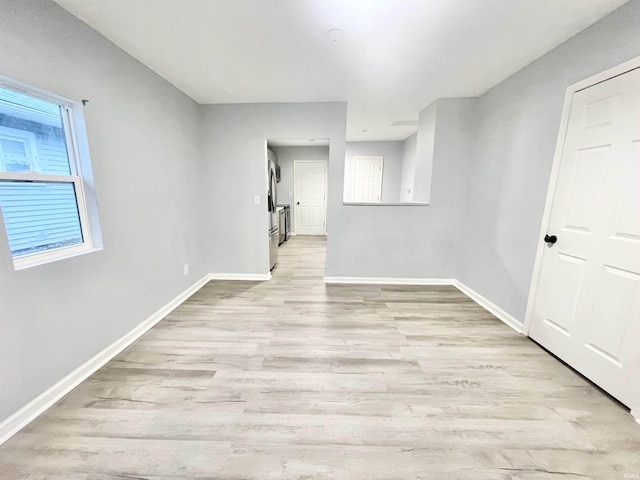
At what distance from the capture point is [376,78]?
254 centimetres

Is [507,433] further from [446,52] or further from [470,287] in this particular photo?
[446,52]

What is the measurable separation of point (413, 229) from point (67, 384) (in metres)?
3.66

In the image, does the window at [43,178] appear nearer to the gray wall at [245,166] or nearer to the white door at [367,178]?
the gray wall at [245,166]

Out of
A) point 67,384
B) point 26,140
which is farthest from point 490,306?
point 26,140

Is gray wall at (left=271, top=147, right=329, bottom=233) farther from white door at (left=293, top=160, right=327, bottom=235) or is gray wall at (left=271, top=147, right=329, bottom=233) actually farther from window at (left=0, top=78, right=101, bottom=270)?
window at (left=0, top=78, right=101, bottom=270)

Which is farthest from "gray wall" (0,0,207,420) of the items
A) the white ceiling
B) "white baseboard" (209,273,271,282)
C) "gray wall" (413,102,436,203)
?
"gray wall" (413,102,436,203)

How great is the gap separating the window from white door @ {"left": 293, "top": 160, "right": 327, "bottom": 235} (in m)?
5.39

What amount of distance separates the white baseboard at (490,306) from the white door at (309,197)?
439 centimetres

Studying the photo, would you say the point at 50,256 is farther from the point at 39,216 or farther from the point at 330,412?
the point at 330,412

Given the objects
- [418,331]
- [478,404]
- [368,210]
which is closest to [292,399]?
[478,404]

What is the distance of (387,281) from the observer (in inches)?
141

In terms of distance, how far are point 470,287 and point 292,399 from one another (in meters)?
2.71

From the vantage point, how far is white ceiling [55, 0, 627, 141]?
1.56 m

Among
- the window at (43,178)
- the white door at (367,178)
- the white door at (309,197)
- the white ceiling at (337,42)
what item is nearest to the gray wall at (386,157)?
the white door at (367,178)
